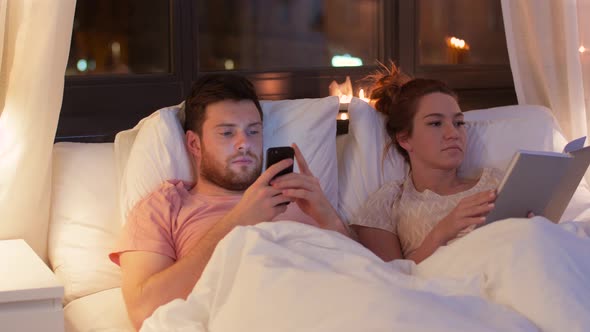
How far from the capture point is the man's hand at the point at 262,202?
2.18 meters

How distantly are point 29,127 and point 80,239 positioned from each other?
315mm

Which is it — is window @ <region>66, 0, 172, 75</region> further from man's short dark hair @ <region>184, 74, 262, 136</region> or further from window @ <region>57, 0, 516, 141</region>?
man's short dark hair @ <region>184, 74, 262, 136</region>

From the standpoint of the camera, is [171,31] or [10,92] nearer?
[10,92]

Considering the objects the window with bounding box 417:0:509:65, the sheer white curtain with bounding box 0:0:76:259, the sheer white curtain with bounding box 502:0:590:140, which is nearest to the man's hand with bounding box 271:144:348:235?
the sheer white curtain with bounding box 0:0:76:259

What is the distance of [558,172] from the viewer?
2.25m

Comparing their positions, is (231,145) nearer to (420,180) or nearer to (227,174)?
(227,174)

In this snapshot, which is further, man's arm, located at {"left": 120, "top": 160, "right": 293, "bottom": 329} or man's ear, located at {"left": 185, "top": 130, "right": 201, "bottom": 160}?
man's ear, located at {"left": 185, "top": 130, "right": 201, "bottom": 160}

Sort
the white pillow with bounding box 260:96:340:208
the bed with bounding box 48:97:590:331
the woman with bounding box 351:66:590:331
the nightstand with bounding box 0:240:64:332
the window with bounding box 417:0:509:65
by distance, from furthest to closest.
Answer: the window with bounding box 417:0:509:65 < the white pillow with bounding box 260:96:340:208 < the nightstand with bounding box 0:240:64:332 < the bed with bounding box 48:97:590:331 < the woman with bounding box 351:66:590:331

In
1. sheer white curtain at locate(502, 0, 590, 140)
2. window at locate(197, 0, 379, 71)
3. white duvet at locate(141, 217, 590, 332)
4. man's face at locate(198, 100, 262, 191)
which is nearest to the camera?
white duvet at locate(141, 217, 590, 332)

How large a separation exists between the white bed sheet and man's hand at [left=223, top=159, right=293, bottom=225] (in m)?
0.35

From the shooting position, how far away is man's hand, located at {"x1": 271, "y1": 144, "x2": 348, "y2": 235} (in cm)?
221

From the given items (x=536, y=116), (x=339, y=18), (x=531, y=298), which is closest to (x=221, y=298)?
(x=531, y=298)

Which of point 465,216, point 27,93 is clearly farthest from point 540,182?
point 27,93

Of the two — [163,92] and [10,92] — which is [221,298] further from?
[163,92]
